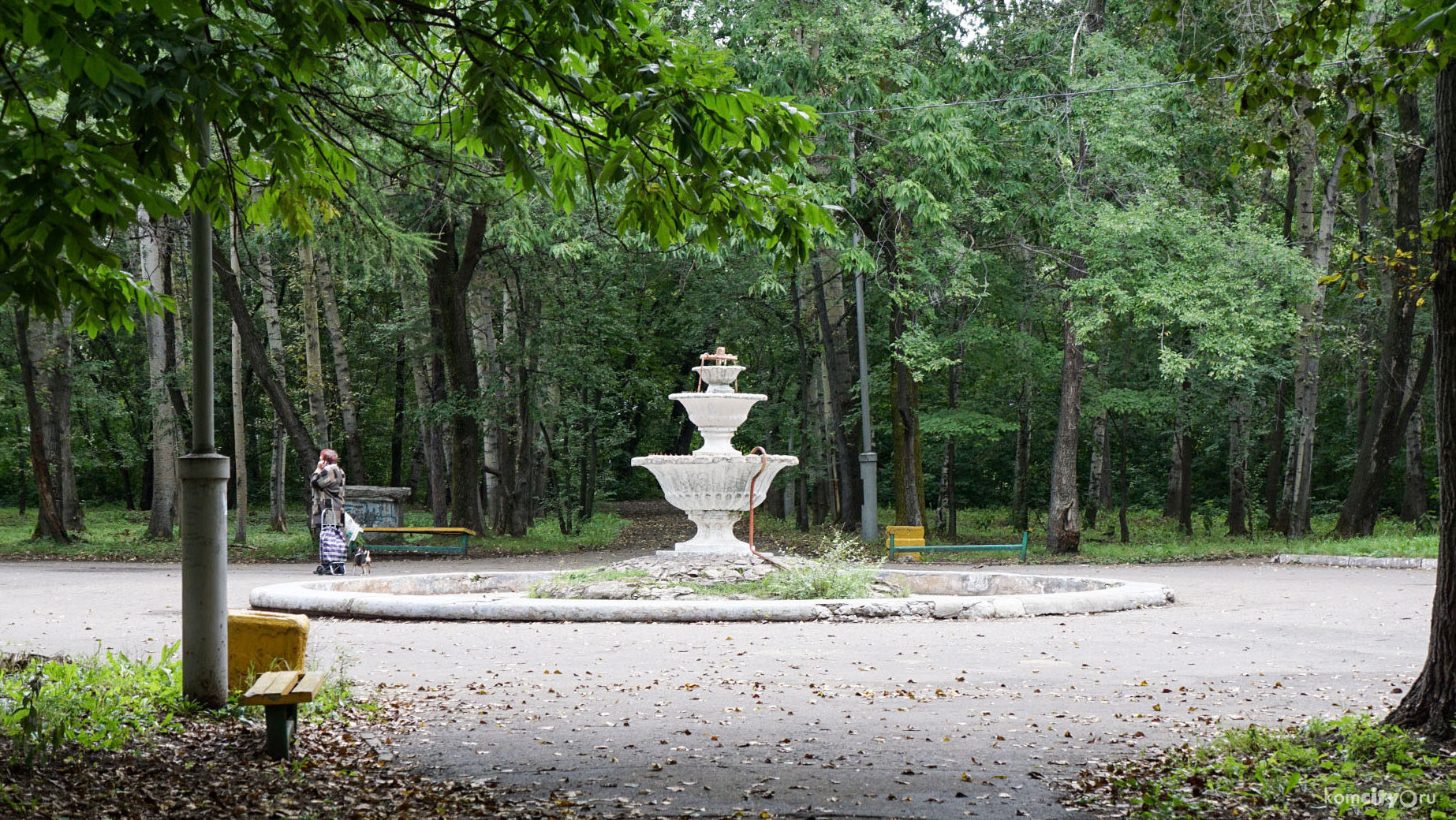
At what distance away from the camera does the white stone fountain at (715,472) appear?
14.7 metres

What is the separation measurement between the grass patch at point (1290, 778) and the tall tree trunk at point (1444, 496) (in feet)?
0.72

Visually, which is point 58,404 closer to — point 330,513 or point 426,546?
point 426,546

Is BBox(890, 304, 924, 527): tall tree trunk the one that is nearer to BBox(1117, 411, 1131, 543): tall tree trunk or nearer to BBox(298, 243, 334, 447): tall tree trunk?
BBox(1117, 411, 1131, 543): tall tree trunk

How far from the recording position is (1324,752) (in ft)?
18.3

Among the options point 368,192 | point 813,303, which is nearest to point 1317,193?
point 813,303

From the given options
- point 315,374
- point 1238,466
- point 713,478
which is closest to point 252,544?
point 315,374

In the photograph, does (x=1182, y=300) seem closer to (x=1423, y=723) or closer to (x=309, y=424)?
(x=1423, y=723)

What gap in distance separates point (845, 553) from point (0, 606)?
9714 millimetres

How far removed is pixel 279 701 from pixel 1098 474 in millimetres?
28069

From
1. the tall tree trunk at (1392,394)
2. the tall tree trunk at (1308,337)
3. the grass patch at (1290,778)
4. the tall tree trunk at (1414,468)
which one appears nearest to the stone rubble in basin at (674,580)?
the grass patch at (1290,778)

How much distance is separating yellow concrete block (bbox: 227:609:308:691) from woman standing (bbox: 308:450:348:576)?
10.3 metres

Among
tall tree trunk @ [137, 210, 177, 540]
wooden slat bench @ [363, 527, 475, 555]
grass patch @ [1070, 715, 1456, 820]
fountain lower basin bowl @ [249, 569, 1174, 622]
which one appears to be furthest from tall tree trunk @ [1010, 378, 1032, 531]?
grass patch @ [1070, 715, 1456, 820]

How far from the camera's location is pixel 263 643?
23.9 feet

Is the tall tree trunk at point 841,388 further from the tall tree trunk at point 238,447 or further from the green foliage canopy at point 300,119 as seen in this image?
the green foliage canopy at point 300,119
